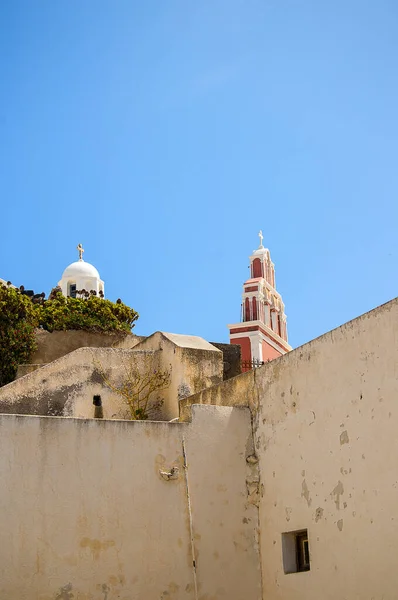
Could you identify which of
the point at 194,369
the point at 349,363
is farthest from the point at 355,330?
the point at 194,369

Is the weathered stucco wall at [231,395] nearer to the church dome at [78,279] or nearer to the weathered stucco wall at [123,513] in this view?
the weathered stucco wall at [123,513]

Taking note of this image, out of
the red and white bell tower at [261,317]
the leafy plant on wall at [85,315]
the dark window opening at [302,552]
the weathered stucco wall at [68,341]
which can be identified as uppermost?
the red and white bell tower at [261,317]

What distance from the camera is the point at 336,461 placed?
10344 millimetres

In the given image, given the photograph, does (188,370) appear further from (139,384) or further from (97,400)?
(97,400)

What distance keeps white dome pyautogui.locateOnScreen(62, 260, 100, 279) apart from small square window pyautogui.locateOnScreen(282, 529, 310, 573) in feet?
82.6

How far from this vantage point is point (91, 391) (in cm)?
1584

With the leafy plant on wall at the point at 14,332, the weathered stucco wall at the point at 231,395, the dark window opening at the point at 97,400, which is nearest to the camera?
the weathered stucco wall at the point at 231,395

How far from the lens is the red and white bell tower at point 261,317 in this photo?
33688mm

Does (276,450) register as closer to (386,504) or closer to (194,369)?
(386,504)

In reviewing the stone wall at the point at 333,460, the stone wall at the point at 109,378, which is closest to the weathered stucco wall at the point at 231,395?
the stone wall at the point at 333,460

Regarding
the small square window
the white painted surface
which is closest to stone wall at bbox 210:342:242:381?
the small square window

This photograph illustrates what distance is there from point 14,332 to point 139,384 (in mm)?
4225

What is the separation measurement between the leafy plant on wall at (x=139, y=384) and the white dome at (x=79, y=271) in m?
19.9

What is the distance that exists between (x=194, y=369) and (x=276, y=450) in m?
3.66
